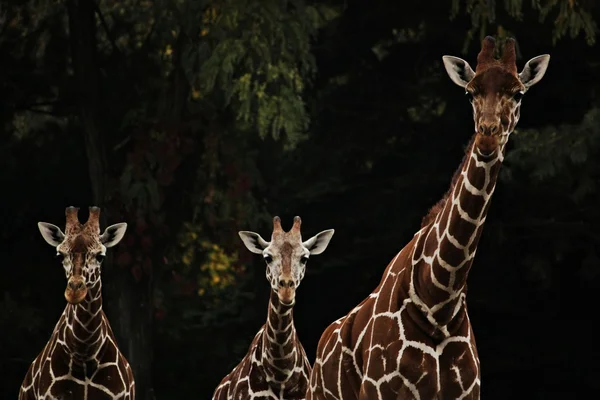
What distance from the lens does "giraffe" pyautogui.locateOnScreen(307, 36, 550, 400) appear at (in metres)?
10.4

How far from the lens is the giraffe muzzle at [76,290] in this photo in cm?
1366

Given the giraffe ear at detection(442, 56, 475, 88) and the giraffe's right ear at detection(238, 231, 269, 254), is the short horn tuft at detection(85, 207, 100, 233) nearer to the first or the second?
the giraffe's right ear at detection(238, 231, 269, 254)

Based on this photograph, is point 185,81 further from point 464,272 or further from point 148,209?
point 464,272

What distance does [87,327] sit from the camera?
14.3 meters

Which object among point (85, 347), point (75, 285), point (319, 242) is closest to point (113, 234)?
point (85, 347)

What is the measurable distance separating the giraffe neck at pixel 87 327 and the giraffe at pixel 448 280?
343 centimetres

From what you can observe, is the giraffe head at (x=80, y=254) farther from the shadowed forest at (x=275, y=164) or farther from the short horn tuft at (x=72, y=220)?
the shadowed forest at (x=275, y=164)

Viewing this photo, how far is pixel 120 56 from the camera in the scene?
948 inches

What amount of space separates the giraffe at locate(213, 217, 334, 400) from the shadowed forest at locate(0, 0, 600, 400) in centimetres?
590

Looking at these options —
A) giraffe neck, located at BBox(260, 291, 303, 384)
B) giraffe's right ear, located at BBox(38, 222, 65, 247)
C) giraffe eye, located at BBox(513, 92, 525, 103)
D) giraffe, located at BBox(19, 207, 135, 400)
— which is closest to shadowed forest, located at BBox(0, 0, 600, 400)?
giraffe's right ear, located at BBox(38, 222, 65, 247)

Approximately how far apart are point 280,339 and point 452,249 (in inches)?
165

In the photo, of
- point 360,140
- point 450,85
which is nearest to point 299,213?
point 360,140

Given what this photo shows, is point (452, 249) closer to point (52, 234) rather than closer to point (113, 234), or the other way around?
point (113, 234)

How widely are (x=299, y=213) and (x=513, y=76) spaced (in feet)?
51.1
